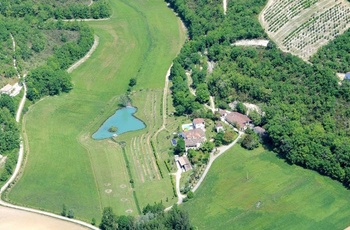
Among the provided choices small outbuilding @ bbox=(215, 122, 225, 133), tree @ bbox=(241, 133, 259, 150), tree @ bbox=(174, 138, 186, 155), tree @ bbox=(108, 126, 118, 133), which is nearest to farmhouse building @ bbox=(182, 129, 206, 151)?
tree @ bbox=(174, 138, 186, 155)

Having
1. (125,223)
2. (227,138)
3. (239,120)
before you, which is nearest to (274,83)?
(239,120)

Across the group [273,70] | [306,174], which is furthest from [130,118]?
[306,174]

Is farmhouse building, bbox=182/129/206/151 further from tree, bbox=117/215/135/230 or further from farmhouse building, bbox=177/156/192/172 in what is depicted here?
tree, bbox=117/215/135/230

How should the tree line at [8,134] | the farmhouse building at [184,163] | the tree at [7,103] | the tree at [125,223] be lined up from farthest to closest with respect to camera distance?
the tree at [7,103] → the tree line at [8,134] → the farmhouse building at [184,163] → the tree at [125,223]

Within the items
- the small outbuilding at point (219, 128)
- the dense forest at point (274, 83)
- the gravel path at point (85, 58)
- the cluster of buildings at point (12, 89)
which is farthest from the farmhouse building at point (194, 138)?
the gravel path at point (85, 58)

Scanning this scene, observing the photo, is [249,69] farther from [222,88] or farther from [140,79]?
[140,79]

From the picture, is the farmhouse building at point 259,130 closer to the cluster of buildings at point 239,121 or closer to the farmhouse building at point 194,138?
the cluster of buildings at point 239,121
